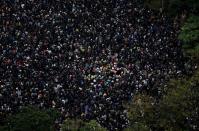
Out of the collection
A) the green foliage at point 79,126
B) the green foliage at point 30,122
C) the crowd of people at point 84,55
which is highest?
the crowd of people at point 84,55

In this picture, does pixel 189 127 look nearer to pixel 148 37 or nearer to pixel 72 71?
pixel 72 71

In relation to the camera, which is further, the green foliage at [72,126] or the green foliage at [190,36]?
the green foliage at [190,36]

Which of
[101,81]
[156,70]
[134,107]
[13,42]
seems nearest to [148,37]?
[156,70]

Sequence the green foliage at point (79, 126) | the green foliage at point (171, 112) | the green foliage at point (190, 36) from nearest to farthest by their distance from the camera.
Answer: the green foliage at point (79, 126) < the green foliage at point (171, 112) < the green foliage at point (190, 36)

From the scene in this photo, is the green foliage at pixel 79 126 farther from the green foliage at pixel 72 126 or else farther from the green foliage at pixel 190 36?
the green foliage at pixel 190 36

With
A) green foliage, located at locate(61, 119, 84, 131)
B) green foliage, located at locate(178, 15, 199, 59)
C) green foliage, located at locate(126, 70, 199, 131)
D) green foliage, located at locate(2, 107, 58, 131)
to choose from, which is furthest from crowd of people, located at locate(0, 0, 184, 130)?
green foliage, located at locate(61, 119, 84, 131)

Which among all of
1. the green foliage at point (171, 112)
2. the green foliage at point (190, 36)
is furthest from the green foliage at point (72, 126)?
the green foliage at point (190, 36)

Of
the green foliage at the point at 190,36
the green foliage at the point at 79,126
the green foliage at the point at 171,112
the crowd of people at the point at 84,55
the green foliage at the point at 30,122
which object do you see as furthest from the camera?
the green foliage at the point at 190,36
